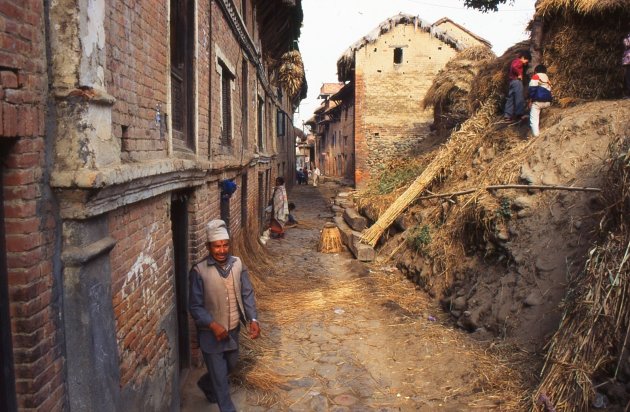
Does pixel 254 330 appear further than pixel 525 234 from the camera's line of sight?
No

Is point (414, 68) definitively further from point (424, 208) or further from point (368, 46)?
point (424, 208)

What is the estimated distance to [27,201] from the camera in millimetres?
2305

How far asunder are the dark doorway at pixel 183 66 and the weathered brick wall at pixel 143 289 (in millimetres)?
1418

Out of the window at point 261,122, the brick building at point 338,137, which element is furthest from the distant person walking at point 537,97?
the brick building at point 338,137

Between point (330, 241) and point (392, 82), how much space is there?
41.1 ft

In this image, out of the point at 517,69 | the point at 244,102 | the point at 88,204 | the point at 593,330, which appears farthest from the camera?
the point at 244,102

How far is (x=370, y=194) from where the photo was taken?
13.2m

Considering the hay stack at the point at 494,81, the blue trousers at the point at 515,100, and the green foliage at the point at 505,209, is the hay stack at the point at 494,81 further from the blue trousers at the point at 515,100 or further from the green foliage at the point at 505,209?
the green foliage at the point at 505,209

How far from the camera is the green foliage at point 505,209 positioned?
263 inches

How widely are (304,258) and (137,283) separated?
765 cm

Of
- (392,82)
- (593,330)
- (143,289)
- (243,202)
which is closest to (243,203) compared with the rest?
(243,202)

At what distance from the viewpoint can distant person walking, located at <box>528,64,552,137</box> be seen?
8.37 meters

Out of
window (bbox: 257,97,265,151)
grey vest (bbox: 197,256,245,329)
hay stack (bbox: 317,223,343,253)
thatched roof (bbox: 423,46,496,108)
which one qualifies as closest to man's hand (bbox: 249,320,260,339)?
grey vest (bbox: 197,256,245,329)

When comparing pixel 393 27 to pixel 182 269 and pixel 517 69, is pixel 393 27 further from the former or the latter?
pixel 182 269
